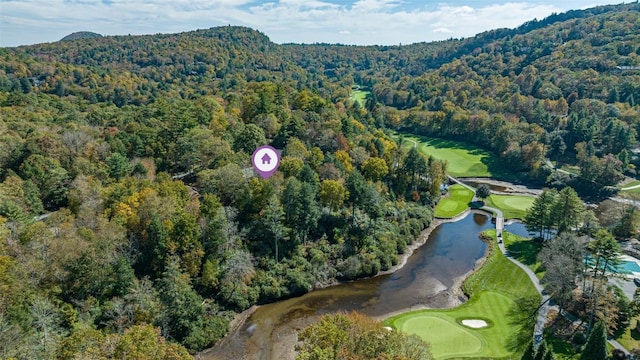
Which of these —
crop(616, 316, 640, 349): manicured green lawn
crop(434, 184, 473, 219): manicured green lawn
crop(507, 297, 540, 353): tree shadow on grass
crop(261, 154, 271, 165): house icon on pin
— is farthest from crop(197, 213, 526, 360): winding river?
crop(261, 154, 271, 165): house icon on pin

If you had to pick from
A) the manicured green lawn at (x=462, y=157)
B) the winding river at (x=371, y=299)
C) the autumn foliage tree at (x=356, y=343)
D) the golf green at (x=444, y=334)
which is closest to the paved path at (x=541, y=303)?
the winding river at (x=371, y=299)

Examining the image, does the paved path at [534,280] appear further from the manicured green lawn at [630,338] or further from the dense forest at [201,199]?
the dense forest at [201,199]

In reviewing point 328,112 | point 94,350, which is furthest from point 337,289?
point 328,112

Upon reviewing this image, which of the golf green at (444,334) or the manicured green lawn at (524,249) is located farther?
the manicured green lawn at (524,249)

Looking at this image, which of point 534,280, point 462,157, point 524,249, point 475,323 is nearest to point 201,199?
point 475,323

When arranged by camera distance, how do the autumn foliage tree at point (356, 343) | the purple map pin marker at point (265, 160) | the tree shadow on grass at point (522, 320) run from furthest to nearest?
1. the purple map pin marker at point (265, 160)
2. the tree shadow on grass at point (522, 320)
3. the autumn foliage tree at point (356, 343)

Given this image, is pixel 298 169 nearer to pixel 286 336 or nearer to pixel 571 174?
pixel 286 336

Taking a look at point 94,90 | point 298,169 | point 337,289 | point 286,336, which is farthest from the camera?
point 94,90
